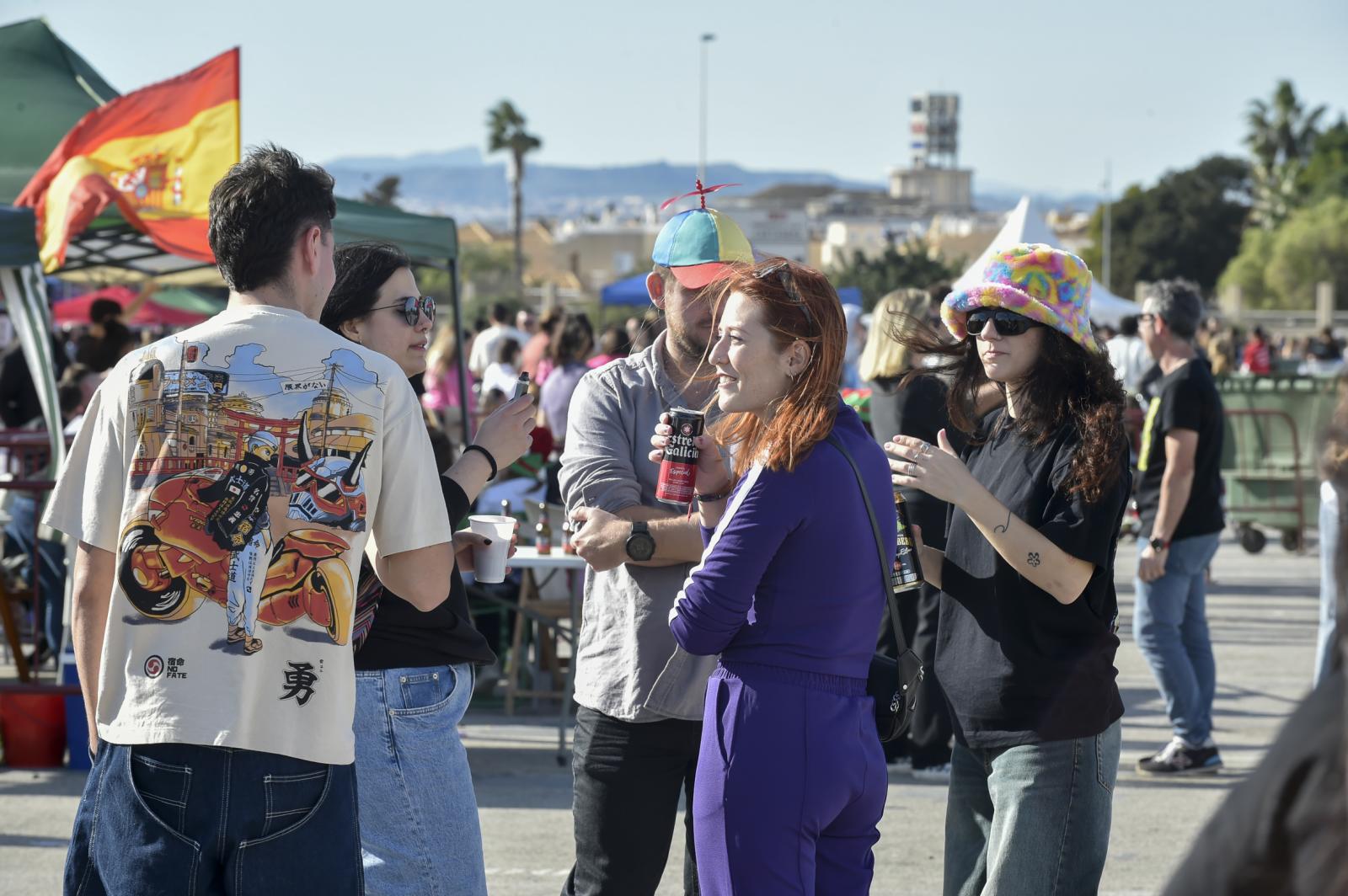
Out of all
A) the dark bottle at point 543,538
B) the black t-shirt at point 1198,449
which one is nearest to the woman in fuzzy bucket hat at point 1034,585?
→ the black t-shirt at point 1198,449

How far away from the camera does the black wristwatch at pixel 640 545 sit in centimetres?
341

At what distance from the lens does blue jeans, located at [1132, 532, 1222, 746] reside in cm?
655

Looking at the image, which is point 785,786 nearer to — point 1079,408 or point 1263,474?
point 1079,408

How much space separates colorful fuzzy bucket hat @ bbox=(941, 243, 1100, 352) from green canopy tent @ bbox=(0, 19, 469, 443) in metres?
5.04

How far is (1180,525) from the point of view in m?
6.59

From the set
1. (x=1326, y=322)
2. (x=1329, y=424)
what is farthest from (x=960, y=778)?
(x=1326, y=322)

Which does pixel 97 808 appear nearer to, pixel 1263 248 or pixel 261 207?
pixel 261 207

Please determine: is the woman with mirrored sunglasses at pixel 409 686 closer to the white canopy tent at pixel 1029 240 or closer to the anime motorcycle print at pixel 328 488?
the anime motorcycle print at pixel 328 488

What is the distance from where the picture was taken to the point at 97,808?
2.51 metres

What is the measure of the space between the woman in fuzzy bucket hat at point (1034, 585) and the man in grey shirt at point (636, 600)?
58 cm

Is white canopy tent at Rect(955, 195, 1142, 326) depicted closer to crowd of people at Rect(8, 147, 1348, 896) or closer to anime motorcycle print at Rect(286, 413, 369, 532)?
crowd of people at Rect(8, 147, 1348, 896)

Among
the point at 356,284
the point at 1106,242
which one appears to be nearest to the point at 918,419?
the point at 356,284

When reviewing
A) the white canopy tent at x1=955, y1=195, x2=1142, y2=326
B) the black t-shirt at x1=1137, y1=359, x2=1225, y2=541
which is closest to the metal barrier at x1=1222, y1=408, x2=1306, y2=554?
the white canopy tent at x1=955, y1=195, x2=1142, y2=326

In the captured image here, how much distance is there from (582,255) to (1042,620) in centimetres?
13127
